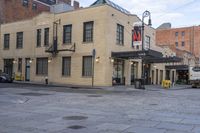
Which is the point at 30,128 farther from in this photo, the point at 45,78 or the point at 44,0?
the point at 44,0

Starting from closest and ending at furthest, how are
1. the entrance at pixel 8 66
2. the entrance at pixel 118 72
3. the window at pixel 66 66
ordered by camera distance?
the entrance at pixel 118 72 → the window at pixel 66 66 → the entrance at pixel 8 66

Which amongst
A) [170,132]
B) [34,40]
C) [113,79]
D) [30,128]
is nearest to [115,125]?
[170,132]

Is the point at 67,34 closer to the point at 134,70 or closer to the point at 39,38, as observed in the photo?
the point at 39,38

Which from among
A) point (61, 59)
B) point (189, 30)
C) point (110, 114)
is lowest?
point (110, 114)

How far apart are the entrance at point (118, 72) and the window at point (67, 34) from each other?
652 cm

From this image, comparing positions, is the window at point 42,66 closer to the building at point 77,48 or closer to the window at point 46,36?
the building at point 77,48

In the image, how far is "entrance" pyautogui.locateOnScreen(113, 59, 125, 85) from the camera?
38.5m

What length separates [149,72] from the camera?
51.3 meters

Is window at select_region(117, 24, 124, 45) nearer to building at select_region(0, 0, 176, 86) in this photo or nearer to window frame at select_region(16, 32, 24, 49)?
building at select_region(0, 0, 176, 86)

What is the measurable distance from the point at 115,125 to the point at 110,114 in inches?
98.2

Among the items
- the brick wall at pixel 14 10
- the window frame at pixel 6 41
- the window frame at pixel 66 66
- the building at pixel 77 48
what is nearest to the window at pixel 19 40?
the building at pixel 77 48

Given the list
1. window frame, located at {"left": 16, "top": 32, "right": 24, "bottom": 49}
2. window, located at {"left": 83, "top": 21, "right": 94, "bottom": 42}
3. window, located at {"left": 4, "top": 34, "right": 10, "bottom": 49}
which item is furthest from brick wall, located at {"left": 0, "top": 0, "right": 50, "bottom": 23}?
window, located at {"left": 83, "top": 21, "right": 94, "bottom": 42}

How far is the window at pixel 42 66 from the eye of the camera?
42906 mm

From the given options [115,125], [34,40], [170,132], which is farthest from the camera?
[34,40]
